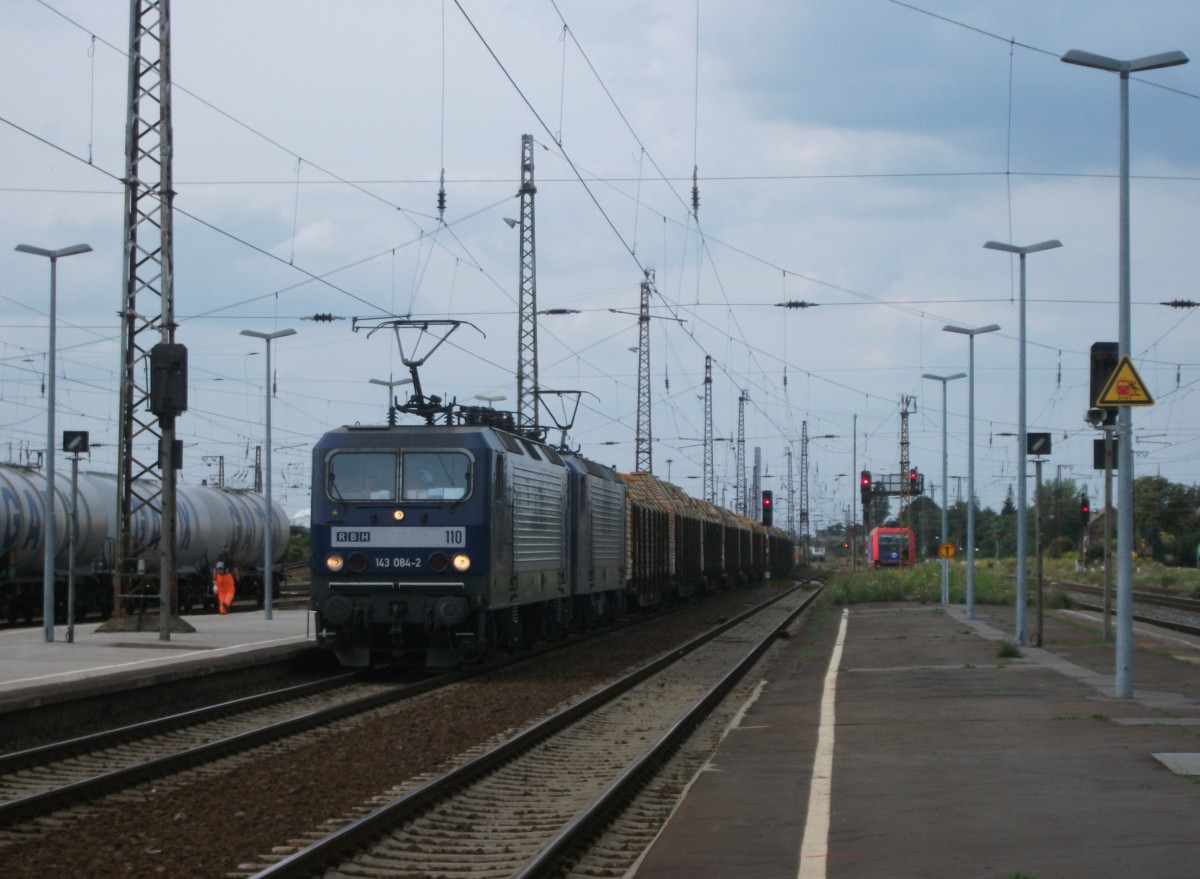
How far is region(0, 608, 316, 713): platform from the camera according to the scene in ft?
46.6

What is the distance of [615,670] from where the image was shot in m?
20.9

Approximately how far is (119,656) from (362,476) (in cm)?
376

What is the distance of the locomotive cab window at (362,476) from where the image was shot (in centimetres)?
1855

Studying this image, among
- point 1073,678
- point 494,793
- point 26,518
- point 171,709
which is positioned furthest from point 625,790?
point 26,518

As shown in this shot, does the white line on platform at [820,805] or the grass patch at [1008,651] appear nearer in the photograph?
the white line on platform at [820,805]

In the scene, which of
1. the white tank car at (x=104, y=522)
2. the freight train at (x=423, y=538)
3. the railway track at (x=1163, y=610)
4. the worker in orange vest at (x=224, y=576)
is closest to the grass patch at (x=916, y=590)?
the railway track at (x=1163, y=610)

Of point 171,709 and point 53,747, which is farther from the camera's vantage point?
point 171,709

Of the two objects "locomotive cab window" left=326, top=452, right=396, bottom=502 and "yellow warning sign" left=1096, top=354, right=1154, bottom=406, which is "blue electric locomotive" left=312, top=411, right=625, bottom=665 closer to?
"locomotive cab window" left=326, top=452, right=396, bottom=502

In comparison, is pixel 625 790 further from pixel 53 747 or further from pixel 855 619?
pixel 855 619

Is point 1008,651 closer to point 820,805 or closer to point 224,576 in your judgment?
point 820,805

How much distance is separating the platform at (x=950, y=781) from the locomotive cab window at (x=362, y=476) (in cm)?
530

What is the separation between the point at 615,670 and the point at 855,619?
15737 millimetres

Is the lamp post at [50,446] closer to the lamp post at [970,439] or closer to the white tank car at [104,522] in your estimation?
the white tank car at [104,522]

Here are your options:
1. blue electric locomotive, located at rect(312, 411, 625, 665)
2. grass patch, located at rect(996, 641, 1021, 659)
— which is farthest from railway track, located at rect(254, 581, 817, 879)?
grass patch, located at rect(996, 641, 1021, 659)
